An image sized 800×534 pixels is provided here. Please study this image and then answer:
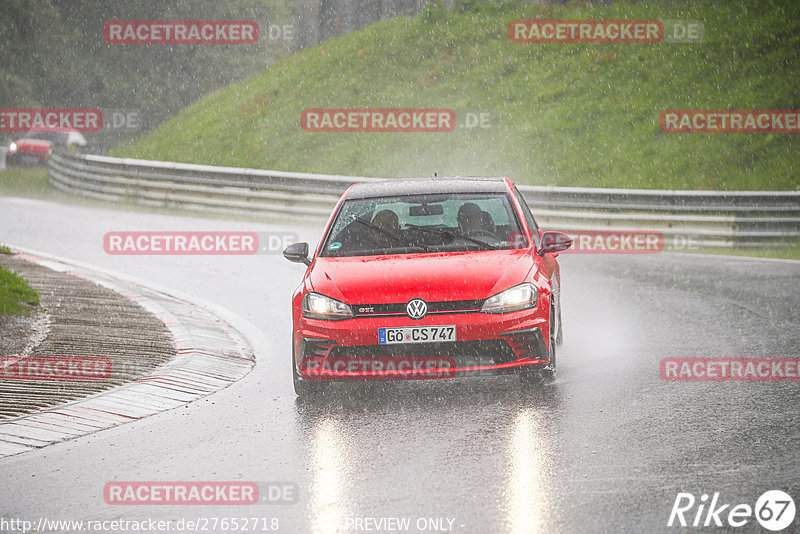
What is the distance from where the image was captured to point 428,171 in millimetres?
29406

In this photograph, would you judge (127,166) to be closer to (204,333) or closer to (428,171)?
(428,171)

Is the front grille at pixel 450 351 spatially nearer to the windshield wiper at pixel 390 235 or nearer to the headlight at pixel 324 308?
the headlight at pixel 324 308

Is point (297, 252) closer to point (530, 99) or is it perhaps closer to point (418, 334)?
point (418, 334)

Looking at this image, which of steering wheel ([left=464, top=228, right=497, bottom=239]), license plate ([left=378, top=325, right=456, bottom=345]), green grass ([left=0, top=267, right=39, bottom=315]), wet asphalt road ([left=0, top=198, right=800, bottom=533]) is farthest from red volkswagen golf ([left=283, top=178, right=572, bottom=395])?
green grass ([left=0, top=267, right=39, bottom=315])

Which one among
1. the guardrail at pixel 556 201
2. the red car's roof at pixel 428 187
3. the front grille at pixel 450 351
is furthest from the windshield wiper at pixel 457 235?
the guardrail at pixel 556 201

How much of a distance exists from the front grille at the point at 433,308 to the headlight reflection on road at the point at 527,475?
80 cm

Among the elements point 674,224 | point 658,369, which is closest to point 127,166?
point 674,224

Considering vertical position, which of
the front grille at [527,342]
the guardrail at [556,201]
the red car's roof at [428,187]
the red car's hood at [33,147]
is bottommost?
the front grille at [527,342]

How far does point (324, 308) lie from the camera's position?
8180mm

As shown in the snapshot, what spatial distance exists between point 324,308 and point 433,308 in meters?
0.79

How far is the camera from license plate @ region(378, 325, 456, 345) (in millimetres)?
7883

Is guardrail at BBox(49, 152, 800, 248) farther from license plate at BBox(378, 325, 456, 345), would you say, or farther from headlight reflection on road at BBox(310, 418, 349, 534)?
headlight reflection on road at BBox(310, 418, 349, 534)

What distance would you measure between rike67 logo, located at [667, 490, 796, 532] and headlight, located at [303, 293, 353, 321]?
3076 mm

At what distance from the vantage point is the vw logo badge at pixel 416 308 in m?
7.95
